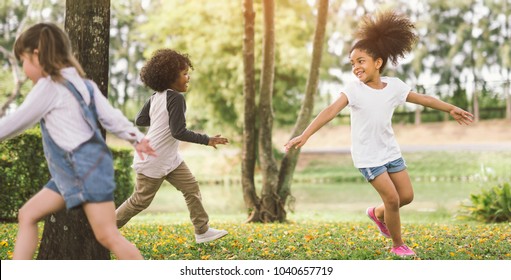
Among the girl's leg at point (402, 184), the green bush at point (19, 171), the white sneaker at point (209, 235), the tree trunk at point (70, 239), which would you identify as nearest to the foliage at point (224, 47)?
the green bush at point (19, 171)

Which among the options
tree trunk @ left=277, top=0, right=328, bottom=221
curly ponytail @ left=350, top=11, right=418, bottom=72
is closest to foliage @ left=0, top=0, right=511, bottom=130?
tree trunk @ left=277, top=0, right=328, bottom=221

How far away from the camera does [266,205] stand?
9828 millimetres

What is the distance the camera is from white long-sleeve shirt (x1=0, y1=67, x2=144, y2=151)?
3875 millimetres

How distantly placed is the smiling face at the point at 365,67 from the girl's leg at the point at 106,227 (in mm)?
2388

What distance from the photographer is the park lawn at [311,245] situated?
18.5 feet

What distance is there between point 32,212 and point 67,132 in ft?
1.80

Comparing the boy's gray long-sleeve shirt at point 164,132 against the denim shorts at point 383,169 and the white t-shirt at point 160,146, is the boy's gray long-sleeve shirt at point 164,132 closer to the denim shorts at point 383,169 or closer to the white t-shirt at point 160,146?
the white t-shirt at point 160,146

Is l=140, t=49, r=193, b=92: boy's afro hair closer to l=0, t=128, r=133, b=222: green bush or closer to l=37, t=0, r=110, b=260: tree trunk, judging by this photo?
l=37, t=0, r=110, b=260: tree trunk

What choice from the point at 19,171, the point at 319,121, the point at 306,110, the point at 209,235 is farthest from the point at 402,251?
the point at 19,171

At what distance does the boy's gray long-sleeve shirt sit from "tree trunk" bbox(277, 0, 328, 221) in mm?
4332

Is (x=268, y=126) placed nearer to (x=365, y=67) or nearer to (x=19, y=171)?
(x=19, y=171)

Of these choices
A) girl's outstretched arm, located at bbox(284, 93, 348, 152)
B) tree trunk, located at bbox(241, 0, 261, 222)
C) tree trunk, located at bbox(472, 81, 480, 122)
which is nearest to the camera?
girl's outstretched arm, located at bbox(284, 93, 348, 152)

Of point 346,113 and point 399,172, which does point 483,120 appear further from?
point 399,172
